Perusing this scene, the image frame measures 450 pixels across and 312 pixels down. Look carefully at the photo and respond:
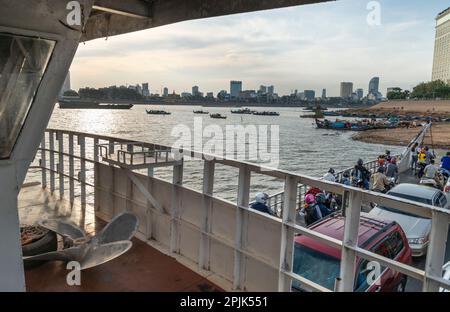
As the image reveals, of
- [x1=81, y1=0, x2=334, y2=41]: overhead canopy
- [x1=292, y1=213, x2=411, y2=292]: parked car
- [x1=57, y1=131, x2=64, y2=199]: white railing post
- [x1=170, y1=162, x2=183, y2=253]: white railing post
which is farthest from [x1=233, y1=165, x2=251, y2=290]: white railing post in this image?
[x1=57, y1=131, x2=64, y2=199]: white railing post

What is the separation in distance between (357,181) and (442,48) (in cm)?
18171

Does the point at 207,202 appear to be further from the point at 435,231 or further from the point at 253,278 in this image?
A: the point at 435,231

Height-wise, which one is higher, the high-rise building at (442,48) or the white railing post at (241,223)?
the high-rise building at (442,48)

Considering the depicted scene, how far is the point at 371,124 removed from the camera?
82.5 meters

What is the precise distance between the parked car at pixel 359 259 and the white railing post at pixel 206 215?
51.3 inches

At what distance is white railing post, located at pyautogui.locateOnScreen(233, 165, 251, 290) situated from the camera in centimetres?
453

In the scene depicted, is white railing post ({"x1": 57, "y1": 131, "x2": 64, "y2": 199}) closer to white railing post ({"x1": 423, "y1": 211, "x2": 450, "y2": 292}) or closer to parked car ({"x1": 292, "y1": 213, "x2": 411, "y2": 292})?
parked car ({"x1": 292, "y1": 213, "x2": 411, "y2": 292})

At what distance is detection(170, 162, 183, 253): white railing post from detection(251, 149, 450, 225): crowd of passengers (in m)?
1.52

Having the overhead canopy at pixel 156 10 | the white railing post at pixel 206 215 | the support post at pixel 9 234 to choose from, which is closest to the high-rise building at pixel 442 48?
the overhead canopy at pixel 156 10

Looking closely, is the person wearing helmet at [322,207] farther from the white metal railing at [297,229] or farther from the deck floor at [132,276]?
the deck floor at [132,276]

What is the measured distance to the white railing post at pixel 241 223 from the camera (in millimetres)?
4531

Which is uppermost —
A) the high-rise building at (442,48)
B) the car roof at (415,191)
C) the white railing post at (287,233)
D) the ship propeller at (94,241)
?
the high-rise building at (442,48)
